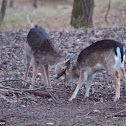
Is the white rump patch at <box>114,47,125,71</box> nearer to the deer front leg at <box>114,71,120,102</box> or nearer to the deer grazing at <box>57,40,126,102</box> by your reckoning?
the deer grazing at <box>57,40,126,102</box>

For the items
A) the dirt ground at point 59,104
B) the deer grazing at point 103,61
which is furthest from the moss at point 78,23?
the deer grazing at point 103,61

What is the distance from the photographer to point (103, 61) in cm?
742

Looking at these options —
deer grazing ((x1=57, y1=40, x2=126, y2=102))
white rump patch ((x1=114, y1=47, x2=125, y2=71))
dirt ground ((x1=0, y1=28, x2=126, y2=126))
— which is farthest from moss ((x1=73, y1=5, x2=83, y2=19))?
white rump patch ((x1=114, y1=47, x2=125, y2=71))

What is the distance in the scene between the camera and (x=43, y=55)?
8.08m

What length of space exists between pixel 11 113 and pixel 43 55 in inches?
97.1

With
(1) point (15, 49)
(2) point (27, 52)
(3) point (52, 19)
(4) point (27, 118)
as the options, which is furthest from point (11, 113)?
(3) point (52, 19)

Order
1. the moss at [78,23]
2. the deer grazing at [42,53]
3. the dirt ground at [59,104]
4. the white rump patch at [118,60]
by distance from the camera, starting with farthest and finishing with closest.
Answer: the moss at [78,23] < the deer grazing at [42,53] < the white rump patch at [118,60] < the dirt ground at [59,104]

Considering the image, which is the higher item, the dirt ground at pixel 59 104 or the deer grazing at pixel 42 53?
the deer grazing at pixel 42 53

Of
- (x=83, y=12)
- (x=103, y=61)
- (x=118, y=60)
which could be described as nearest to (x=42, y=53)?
(x=103, y=61)

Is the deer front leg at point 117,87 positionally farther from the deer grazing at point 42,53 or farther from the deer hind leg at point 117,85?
the deer grazing at point 42,53

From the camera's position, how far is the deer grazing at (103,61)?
23.9ft

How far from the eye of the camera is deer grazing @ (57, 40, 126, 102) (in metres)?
7.28

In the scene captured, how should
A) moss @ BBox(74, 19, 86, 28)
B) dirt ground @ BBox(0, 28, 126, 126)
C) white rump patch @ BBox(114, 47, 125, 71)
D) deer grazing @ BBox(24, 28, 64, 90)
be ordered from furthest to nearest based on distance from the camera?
moss @ BBox(74, 19, 86, 28)
deer grazing @ BBox(24, 28, 64, 90)
white rump patch @ BBox(114, 47, 125, 71)
dirt ground @ BBox(0, 28, 126, 126)

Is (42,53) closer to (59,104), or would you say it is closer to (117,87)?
(59,104)
